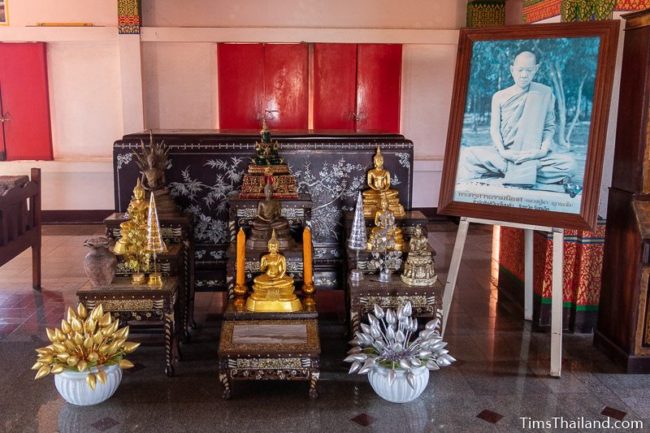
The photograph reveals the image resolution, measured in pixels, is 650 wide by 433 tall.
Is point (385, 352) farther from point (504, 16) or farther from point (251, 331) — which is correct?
point (504, 16)

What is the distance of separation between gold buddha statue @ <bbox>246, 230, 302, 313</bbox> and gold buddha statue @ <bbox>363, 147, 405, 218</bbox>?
3.10 ft

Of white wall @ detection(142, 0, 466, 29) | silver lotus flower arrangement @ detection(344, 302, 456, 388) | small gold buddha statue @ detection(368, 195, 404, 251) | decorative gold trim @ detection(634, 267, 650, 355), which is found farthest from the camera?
white wall @ detection(142, 0, 466, 29)

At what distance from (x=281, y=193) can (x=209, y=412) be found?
5.20 feet

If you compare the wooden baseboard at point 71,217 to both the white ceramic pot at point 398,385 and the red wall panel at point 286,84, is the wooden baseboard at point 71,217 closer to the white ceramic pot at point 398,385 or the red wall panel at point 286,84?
the red wall panel at point 286,84

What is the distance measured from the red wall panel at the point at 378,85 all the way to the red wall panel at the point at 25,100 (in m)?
3.99

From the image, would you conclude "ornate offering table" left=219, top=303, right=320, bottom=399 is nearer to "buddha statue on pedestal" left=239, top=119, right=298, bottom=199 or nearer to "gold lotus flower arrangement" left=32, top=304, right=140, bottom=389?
"gold lotus flower arrangement" left=32, top=304, right=140, bottom=389

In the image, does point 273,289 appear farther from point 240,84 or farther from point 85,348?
point 240,84

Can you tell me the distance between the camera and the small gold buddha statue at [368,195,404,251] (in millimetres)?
4137

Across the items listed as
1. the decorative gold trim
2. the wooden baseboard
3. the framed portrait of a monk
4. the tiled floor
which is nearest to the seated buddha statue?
the tiled floor

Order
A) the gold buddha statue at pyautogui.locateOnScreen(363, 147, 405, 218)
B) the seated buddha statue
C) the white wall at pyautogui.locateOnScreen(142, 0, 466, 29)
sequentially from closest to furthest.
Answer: the seated buddha statue → the gold buddha statue at pyautogui.locateOnScreen(363, 147, 405, 218) → the white wall at pyautogui.locateOnScreen(142, 0, 466, 29)

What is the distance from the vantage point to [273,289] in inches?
154

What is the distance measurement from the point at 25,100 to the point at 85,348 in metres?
5.95

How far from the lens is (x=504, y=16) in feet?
28.2

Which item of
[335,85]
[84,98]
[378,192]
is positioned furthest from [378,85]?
[378,192]
